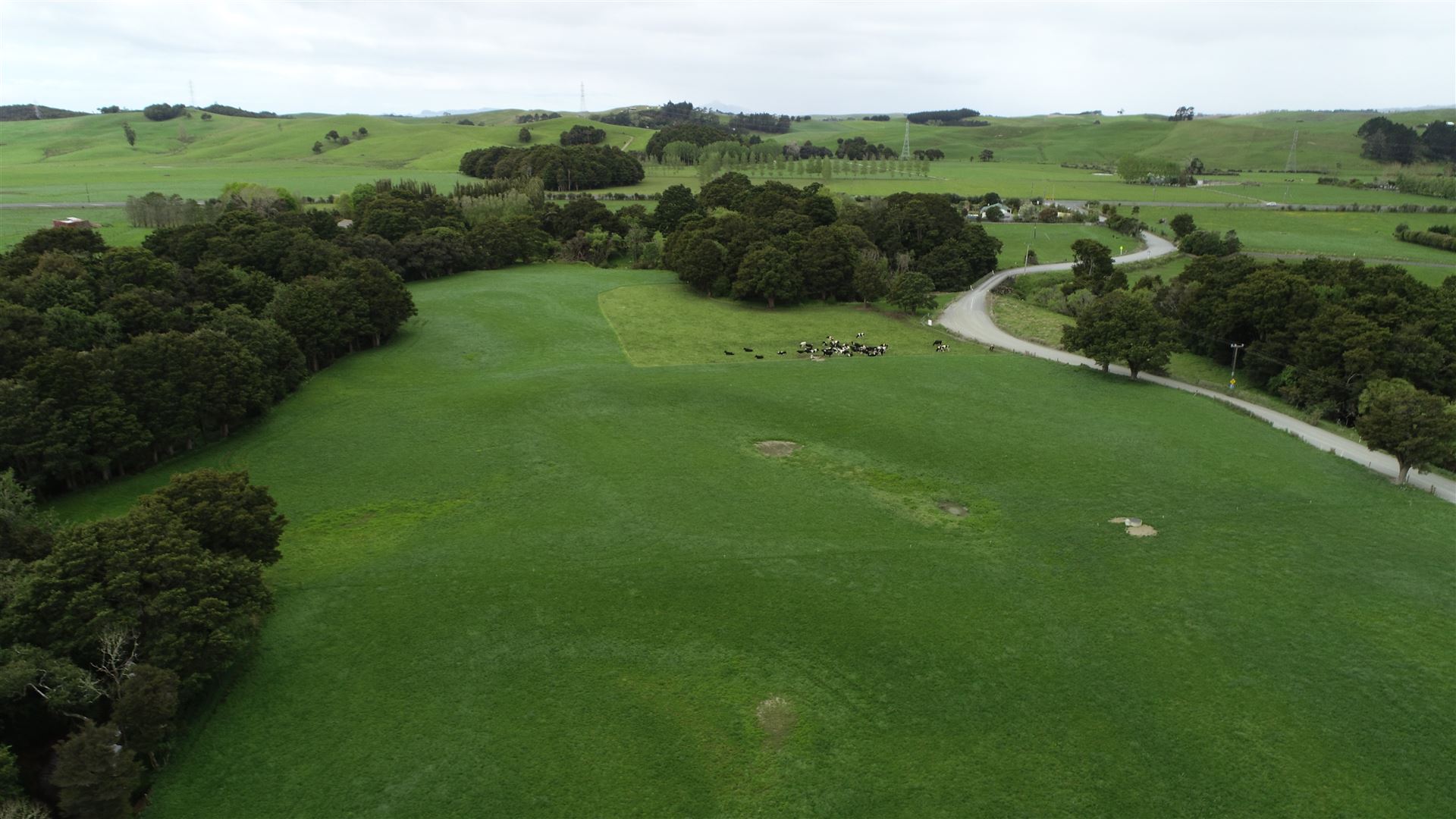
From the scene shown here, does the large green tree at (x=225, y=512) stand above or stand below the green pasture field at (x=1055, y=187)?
below

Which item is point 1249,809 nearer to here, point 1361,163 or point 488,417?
point 488,417

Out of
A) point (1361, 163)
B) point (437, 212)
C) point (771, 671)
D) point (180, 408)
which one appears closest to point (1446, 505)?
point (771, 671)

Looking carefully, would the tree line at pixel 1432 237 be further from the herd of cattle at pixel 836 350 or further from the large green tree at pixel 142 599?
the large green tree at pixel 142 599

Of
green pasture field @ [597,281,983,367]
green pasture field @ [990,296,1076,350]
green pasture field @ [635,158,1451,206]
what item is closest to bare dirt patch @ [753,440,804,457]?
green pasture field @ [597,281,983,367]

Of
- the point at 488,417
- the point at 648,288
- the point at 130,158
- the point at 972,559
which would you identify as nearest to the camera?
the point at 972,559

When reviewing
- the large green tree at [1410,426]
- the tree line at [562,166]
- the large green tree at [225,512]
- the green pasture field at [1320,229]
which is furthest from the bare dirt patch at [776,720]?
the tree line at [562,166]

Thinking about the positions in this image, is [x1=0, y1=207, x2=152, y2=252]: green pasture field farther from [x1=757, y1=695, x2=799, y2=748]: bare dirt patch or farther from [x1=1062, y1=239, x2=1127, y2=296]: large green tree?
[x1=1062, y1=239, x2=1127, y2=296]: large green tree
